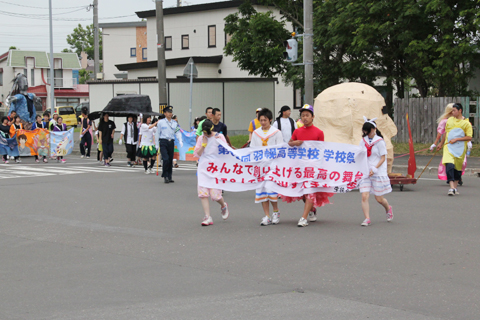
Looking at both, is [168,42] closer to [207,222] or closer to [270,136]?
[270,136]

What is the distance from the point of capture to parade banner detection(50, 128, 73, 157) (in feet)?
77.6

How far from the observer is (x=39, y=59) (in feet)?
245

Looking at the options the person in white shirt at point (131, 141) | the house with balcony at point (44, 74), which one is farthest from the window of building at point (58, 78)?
the person in white shirt at point (131, 141)

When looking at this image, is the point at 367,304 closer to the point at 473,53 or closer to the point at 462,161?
the point at 462,161

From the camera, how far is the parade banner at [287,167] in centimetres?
942

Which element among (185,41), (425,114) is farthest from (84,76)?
(425,114)

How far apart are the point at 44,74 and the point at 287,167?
233 feet

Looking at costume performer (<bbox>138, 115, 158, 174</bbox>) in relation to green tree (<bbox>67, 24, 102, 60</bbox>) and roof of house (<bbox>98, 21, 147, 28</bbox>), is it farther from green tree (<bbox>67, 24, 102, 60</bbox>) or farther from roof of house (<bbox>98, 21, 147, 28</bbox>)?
green tree (<bbox>67, 24, 102, 60</bbox>)

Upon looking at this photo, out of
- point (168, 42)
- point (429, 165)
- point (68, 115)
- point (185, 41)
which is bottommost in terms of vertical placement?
point (429, 165)

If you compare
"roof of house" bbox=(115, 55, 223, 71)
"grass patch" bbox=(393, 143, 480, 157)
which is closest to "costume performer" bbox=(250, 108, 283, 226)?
"grass patch" bbox=(393, 143, 480, 157)

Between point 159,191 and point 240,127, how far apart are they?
2146 cm

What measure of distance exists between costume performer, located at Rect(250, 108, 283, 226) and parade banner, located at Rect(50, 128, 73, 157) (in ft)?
50.9

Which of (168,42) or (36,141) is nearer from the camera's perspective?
(36,141)

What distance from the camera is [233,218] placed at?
33.3ft
